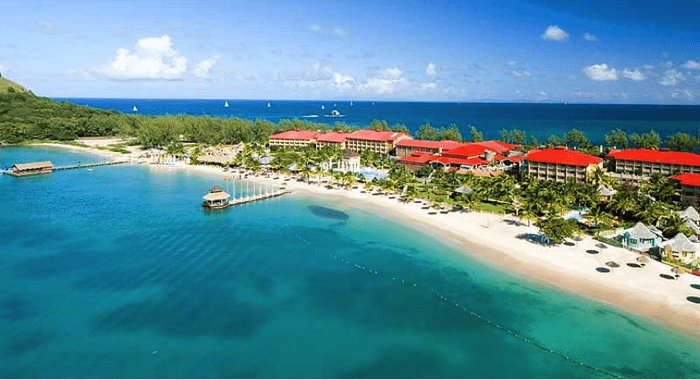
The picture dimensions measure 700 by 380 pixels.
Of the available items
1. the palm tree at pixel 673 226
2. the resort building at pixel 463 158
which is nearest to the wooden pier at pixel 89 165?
the resort building at pixel 463 158

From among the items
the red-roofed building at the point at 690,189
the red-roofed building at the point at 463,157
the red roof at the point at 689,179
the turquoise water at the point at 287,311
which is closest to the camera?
the turquoise water at the point at 287,311

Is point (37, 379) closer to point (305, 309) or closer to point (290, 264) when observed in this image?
point (305, 309)

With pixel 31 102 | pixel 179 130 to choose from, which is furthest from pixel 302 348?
pixel 31 102

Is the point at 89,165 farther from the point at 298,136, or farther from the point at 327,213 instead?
the point at 327,213

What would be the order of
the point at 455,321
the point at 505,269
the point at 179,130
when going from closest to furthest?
1. the point at 455,321
2. the point at 505,269
3. the point at 179,130

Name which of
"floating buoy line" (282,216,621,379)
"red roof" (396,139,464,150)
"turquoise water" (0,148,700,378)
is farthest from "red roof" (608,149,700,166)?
"floating buoy line" (282,216,621,379)

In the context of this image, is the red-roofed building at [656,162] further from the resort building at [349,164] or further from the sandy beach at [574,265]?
the resort building at [349,164]
